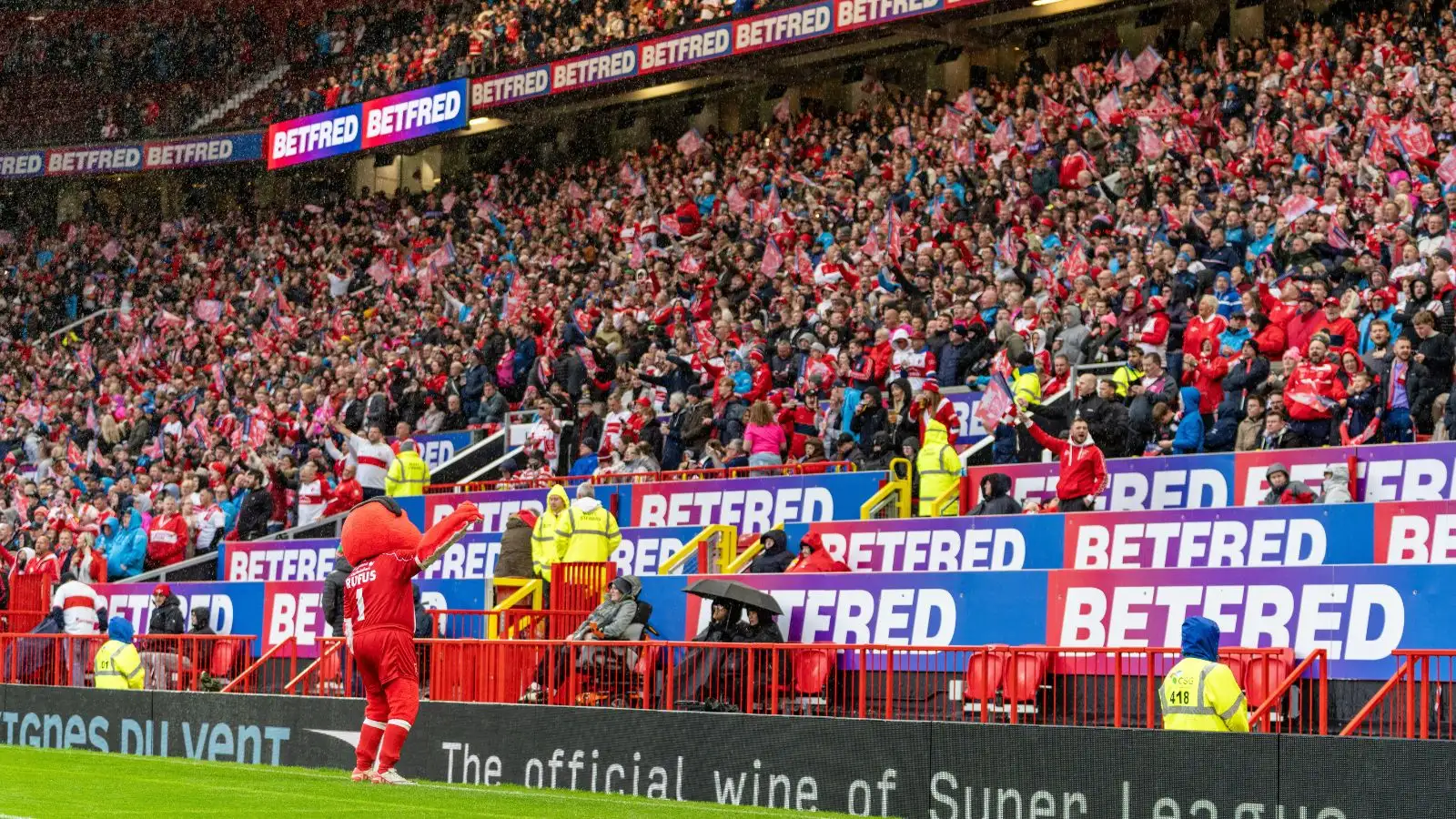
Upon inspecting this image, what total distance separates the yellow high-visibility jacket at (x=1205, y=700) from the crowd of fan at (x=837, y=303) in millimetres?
5740

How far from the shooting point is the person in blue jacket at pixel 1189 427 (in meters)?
16.5

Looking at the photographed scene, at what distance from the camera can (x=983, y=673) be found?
1205 centimetres

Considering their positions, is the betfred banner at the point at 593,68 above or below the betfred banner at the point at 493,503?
above

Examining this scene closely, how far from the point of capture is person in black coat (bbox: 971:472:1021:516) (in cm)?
1622

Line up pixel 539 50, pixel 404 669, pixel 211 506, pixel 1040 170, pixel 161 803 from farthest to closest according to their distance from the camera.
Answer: pixel 539 50 < pixel 211 506 < pixel 1040 170 < pixel 404 669 < pixel 161 803

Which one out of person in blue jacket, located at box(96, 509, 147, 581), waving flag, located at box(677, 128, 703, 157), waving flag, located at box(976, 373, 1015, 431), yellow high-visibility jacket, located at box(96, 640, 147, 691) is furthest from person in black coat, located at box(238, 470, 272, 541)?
waving flag, located at box(976, 373, 1015, 431)

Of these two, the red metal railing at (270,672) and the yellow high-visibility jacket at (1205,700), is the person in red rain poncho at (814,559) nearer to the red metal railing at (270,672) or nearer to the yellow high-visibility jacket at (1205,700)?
the red metal railing at (270,672)

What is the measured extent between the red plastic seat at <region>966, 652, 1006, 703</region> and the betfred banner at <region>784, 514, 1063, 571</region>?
274 cm

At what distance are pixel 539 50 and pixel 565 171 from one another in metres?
2.05

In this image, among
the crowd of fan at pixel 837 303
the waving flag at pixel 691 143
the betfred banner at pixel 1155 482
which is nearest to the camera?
the betfred banner at pixel 1155 482

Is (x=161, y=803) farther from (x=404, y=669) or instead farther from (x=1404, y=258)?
(x=1404, y=258)

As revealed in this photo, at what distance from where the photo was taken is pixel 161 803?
32.9 feet

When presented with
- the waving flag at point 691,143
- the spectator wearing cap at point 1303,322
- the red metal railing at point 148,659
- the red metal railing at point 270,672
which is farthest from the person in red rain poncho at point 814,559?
the waving flag at point 691,143

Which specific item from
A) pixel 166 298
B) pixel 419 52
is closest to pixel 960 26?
pixel 419 52
